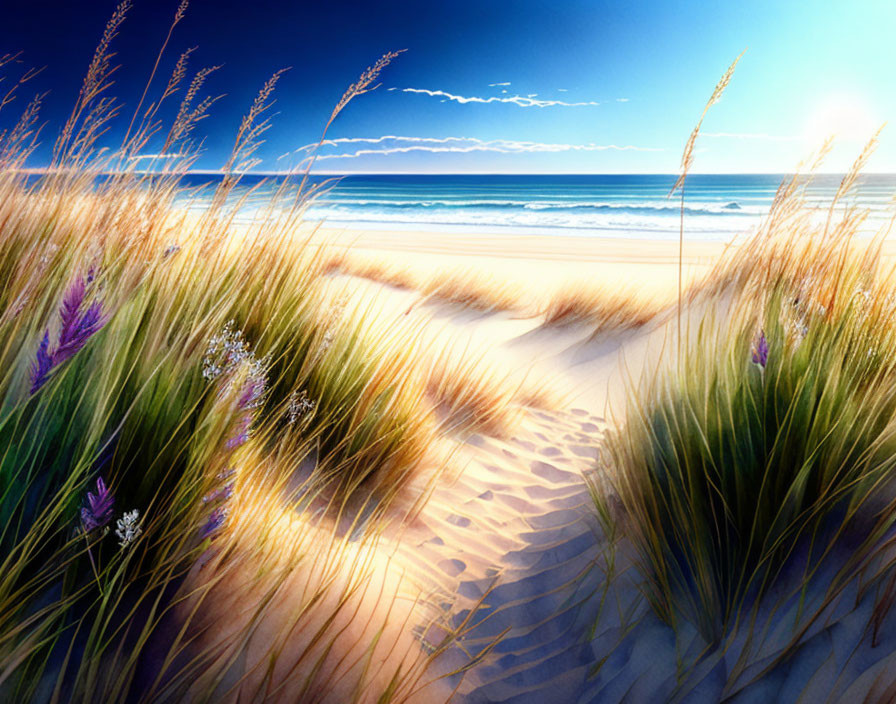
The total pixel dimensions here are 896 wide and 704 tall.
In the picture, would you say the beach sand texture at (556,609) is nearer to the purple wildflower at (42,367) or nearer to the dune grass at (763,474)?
the dune grass at (763,474)

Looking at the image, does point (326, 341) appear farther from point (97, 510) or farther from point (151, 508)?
point (97, 510)

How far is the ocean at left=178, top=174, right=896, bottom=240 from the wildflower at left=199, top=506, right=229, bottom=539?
1687 millimetres

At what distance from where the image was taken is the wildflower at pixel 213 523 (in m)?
1.07

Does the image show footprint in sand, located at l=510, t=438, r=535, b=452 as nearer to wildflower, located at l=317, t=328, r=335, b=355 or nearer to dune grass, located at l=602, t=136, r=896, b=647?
dune grass, located at l=602, t=136, r=896, b=647

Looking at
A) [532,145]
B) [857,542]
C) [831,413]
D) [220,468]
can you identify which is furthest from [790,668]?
[532,145]

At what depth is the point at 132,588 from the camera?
98cm

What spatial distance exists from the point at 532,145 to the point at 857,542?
55155mm

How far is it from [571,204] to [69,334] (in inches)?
1178

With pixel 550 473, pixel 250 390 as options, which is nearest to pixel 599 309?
pixel 550 473

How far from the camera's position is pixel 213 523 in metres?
1.08

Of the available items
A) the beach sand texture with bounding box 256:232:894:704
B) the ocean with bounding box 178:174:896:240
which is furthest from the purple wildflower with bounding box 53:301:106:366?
the ocean with bounding box 178:174:896:240

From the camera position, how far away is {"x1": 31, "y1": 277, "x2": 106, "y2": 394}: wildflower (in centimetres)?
81

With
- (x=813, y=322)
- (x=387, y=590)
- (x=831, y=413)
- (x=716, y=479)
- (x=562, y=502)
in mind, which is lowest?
(x=387, y=590)

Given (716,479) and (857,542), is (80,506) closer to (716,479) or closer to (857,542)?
(716,479)
